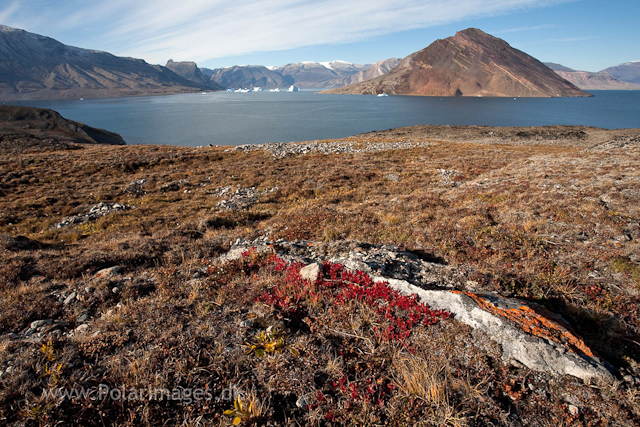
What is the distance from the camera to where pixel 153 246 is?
33.5 ft

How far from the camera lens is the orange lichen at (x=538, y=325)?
14.5ft

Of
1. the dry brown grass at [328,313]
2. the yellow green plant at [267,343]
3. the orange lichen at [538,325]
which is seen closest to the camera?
the dry brown grass at [328,313]

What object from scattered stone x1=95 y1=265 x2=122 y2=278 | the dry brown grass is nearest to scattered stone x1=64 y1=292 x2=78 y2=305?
the dry brown grass

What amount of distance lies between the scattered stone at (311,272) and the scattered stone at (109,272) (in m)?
5.45

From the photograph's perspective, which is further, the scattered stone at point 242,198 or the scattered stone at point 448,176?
the scattered stone at point 448,176

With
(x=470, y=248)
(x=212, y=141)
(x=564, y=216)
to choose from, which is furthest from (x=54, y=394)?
(x=212, y=141)

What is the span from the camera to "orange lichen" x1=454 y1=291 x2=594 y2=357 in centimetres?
441

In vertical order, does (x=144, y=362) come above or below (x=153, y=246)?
above

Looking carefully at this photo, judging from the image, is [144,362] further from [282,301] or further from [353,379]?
[353,379]

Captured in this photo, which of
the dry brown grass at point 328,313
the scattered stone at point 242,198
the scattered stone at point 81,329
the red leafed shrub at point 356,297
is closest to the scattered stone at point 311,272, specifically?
the red leafed shrub at point 356,297

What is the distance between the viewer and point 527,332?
4.65m

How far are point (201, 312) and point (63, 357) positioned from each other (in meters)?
2.17

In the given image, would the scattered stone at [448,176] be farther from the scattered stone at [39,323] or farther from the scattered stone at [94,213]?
the scattered stone at [94,213]

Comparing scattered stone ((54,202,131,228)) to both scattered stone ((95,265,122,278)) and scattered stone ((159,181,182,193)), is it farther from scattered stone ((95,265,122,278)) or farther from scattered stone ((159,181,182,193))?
scattered stone ((95,265,122,278))
